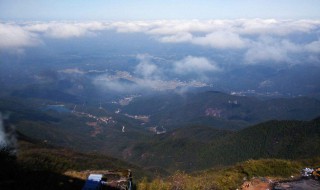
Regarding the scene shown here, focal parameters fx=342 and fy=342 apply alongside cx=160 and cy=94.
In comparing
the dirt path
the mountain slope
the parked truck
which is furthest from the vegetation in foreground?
the mountain slope

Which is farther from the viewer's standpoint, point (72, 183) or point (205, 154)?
point (205, 154)

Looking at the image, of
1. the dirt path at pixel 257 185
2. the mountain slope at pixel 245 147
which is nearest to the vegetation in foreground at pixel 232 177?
the dirt path at pixel 257 185

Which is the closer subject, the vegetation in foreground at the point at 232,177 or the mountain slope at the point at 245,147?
the vegetation in foreground at the point at 232,177

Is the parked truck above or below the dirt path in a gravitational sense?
above

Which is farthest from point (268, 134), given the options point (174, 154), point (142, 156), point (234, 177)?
point (234, 177)

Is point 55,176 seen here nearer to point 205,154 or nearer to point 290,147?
point 290,147

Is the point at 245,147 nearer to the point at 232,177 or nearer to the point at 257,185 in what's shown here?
the point at 232,177

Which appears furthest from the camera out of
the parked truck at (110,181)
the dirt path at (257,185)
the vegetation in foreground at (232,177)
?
the dirt path at (257,185)

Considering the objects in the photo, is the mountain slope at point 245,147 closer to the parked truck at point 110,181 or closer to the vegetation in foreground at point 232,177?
the vegetation in foreground at point 232,177

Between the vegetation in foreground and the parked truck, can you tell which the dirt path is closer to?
the vegetation in foreground

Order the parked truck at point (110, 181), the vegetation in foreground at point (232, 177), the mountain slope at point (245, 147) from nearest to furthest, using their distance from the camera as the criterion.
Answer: the parked truck at point (110, 181) < the vegetation in foreground at point (232, 177) < the mountain slope at point (245, 147)

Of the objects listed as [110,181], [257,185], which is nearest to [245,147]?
[257,185]
